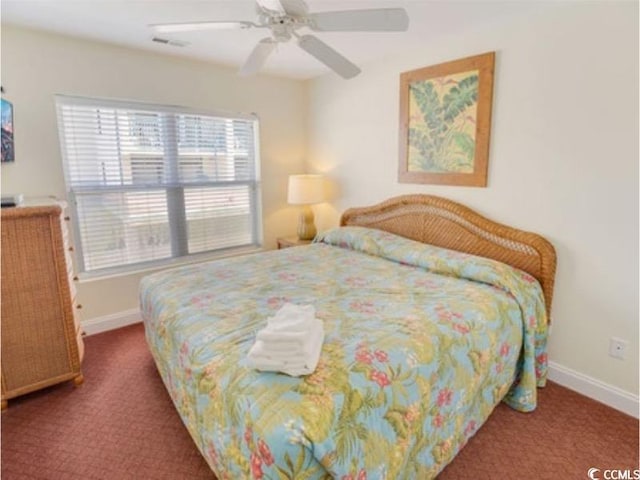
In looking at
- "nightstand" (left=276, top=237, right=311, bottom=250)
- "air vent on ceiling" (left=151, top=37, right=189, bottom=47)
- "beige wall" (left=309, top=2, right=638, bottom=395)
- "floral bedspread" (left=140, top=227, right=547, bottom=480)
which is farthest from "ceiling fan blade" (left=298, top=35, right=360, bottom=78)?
"nightstand" (left=276, top=237, right=311, bottom=250)

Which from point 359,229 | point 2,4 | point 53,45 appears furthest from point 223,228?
point 2,4

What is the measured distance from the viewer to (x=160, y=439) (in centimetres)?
189

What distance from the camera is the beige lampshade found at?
3641 millimetres

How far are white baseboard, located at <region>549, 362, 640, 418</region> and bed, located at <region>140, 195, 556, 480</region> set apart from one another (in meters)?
0.21

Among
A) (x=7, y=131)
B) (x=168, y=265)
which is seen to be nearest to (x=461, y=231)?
(x=168, y=265)

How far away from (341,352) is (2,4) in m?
2.81

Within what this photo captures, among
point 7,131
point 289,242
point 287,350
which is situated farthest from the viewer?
point 289,242

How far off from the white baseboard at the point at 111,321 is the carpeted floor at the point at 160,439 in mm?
778

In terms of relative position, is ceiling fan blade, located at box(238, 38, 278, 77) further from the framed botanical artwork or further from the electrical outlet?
the electrical outlet

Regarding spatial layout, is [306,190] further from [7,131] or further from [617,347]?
[617,347]

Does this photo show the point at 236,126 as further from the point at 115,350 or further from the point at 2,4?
the point at 115,350

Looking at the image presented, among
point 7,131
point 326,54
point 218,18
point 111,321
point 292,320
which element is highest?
point 218,18

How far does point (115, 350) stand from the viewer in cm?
280

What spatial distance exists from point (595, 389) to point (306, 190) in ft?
8.95
